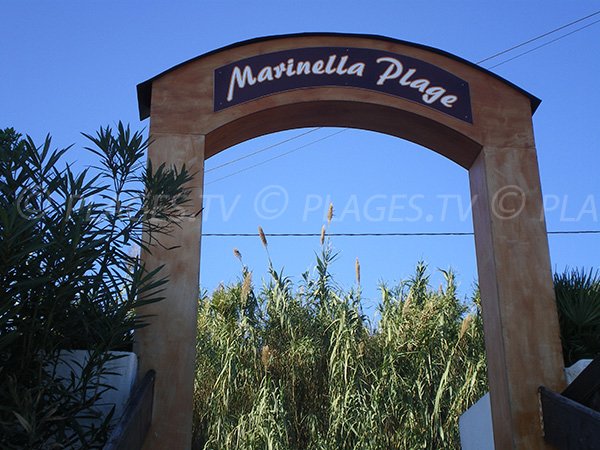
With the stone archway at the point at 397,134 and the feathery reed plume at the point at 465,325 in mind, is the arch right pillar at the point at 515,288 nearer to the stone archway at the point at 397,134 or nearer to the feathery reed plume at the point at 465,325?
the stone archway at the point at 397,134

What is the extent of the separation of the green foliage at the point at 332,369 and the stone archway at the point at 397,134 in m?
4.87

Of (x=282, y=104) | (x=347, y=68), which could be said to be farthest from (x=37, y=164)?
(x=347, y=68)

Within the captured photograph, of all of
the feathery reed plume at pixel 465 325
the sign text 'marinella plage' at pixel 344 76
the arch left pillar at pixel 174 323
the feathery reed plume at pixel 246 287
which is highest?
the sign text 'marinella plage' at pixel 344 76

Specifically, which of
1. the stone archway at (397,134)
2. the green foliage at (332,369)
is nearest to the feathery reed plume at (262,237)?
the green foliage at (332,369)

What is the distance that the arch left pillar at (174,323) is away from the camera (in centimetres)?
500

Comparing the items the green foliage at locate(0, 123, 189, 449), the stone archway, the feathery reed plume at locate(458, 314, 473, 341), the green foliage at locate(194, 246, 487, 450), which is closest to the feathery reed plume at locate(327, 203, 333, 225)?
the green foliage at locate(194, 246, 487, 450)

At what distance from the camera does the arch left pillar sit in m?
5.00

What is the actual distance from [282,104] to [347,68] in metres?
0.63

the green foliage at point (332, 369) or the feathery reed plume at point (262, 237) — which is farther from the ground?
the feathery reed plume at point (262, 237)

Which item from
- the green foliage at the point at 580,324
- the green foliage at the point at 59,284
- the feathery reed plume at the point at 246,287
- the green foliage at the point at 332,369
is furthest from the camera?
the feathery reed plume at the point at 246,287

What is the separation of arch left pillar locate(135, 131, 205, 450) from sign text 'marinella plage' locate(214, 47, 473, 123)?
29.1 inches

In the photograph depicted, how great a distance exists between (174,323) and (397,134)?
252cm

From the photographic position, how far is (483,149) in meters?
5.93

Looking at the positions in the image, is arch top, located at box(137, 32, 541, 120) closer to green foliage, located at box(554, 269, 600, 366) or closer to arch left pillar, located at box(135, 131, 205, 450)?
arch left pillar, located at box(135, 131, 205, 450)
